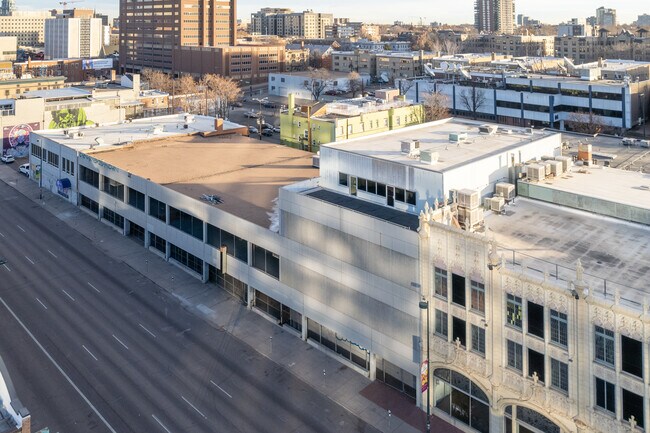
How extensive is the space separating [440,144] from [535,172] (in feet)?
28.6

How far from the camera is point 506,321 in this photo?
2986 centimetres

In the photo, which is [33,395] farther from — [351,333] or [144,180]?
[144,180]

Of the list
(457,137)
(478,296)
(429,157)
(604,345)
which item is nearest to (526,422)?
(604,345)

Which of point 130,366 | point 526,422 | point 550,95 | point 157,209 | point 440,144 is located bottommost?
point 526,422

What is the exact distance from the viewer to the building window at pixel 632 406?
25.4 metres

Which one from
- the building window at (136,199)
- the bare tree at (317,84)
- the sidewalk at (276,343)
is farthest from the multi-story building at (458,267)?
the bare tree at (317,84)

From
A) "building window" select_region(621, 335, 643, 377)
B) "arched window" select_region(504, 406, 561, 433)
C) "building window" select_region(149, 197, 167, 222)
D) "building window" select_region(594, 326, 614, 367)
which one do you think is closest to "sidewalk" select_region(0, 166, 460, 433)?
"arched window" select_region(504, 406, 561, 433)

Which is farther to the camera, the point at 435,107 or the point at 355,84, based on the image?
the point at 355,84

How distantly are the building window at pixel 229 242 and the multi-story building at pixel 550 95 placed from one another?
93172 millimetres

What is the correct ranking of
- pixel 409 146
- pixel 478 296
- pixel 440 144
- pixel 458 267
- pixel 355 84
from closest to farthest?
1. pixel 478 296
2. pixel 458 267
3. pixel 409 146
4. pixel 440 144
5. pixel 355 84

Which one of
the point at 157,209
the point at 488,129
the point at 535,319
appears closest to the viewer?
the point at 535,319

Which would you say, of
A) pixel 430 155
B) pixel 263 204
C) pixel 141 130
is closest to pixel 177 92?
pixel 141 130

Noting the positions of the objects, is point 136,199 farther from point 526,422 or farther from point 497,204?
point 526,422

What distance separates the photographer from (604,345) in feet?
85.9
